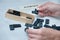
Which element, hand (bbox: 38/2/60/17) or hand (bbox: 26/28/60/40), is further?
hand (bbox: 38/2/60/17)

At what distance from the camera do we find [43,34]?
0.86 m

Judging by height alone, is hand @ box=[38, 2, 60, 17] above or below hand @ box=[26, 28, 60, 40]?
above

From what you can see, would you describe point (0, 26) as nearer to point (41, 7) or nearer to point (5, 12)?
point (5, 12)

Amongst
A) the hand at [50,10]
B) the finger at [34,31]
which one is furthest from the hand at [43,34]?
the hand at [50,10]

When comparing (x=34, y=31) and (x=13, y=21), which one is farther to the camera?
(x=13, y=21)

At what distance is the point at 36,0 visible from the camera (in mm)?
1225

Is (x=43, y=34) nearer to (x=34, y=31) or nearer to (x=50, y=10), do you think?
(x=34, y=31)

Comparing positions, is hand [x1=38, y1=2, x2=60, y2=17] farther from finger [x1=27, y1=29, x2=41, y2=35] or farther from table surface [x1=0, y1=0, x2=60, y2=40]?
finger [x1=27, y1=29, x2=41, y2=35]

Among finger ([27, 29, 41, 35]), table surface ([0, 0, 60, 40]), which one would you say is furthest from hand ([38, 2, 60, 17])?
finger ([27, 29, 41, 35])

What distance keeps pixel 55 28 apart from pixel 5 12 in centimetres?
35

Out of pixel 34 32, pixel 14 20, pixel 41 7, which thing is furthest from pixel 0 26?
pixel 41 7

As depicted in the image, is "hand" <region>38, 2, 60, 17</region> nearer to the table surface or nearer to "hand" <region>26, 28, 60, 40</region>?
the table surface

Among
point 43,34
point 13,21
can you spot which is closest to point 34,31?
point 43,34

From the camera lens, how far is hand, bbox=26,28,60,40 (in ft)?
2.78
